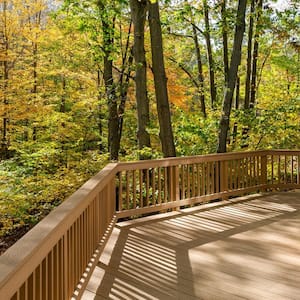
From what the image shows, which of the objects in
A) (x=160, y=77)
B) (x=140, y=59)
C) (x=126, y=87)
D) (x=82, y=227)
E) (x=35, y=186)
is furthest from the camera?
(x=35, y=186)

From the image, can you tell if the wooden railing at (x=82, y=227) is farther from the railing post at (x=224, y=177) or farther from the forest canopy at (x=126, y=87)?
the forest canopy at (x=126, y=87)

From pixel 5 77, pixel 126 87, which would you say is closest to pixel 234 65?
pixel 126 87

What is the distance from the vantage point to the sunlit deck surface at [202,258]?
2746 mm

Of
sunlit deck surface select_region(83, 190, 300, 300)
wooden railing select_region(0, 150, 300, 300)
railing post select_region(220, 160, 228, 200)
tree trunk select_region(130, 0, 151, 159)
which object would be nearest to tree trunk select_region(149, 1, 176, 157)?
tree trunk select_region(130, 0, 151, 159)

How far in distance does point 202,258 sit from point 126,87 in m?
5.69

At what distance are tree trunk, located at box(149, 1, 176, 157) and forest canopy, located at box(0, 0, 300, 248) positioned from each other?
0.02 m

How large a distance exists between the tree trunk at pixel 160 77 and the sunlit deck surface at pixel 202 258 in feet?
4.61

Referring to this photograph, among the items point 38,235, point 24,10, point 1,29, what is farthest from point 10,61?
point 38,235

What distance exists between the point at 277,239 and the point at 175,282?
171 cm

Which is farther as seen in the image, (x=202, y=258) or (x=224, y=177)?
(x=224, y=177)

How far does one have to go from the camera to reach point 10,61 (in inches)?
468

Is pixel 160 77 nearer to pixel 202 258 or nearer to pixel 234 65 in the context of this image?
pixel 234 65

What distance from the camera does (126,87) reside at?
845 cm

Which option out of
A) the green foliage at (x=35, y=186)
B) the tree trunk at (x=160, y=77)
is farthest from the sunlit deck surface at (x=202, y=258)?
the green foliage at (x=35, y=186)
